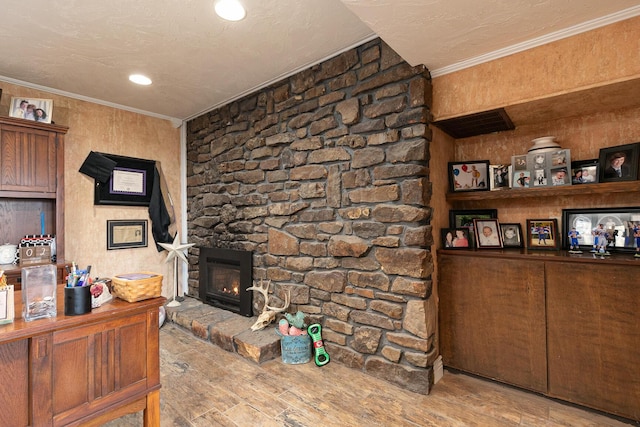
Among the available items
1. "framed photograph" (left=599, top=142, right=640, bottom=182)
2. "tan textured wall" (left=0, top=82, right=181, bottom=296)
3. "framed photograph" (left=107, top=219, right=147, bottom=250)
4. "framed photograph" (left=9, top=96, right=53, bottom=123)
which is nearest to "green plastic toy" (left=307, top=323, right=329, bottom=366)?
"framed photograph" (left=599, top=142, right=640, bottom=182)

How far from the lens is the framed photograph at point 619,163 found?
1850mm

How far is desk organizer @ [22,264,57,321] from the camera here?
4.25 feet

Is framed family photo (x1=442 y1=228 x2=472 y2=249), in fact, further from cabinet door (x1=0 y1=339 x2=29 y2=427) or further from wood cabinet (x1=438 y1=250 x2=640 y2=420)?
cabinet door (x1=0 y1=339 x2=29 y2=427)

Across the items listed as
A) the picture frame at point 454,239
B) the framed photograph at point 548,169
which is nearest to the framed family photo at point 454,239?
the picture frame at point 454,239

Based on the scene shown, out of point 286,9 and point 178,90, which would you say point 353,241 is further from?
point 178,90

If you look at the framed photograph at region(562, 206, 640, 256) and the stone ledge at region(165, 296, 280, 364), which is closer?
the framed photograph at region(562, 206, 640, 256)

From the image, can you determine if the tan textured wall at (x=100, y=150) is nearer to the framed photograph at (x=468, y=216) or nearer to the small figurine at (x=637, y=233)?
the framed photograph at (x=468, y=216)

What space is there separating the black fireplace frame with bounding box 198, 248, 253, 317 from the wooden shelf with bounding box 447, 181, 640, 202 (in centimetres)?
205

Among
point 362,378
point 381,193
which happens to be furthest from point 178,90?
point 362,378

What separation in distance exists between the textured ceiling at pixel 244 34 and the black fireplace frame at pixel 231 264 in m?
1.75

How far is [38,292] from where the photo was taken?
1.33 metres

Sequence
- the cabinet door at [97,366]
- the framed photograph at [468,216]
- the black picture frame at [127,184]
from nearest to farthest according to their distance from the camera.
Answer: the cabinet door at [97,366]
the framed photograph at [468,216]
the black picture frame at [127,184]

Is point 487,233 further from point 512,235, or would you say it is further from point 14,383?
point 14,383

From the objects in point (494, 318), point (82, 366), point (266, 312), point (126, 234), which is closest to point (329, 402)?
point (266, 312)
